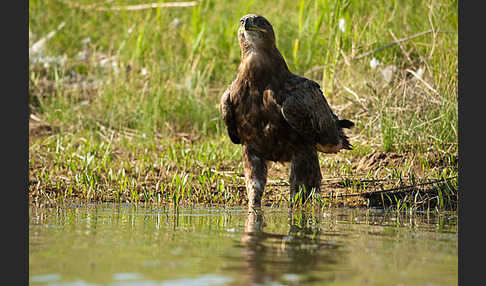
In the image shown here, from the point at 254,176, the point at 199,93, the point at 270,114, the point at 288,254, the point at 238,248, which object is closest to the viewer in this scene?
the point at 288,254

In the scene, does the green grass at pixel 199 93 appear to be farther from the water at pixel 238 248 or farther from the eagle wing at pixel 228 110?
the water at pixel 238 248

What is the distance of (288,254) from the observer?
335 cm

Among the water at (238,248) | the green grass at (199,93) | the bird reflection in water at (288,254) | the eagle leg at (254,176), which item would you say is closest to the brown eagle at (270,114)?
the eagle leg at (254,176)

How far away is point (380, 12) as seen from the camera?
32.8 feet

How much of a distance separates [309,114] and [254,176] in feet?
2.46

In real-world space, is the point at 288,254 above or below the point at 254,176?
below

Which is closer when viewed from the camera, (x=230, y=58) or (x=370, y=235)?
(x=370, y=235)

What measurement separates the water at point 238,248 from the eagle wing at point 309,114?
0.84 meters

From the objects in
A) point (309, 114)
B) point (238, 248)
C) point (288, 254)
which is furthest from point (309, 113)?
point (288, 254)

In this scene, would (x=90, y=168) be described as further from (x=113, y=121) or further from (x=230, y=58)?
(x=230, y=58)

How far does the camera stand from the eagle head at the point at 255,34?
5746mm

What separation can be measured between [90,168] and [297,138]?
7.51ft

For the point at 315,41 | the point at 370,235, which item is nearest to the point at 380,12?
the point at 315,41

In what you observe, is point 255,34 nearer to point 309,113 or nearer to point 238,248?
point 309,113
